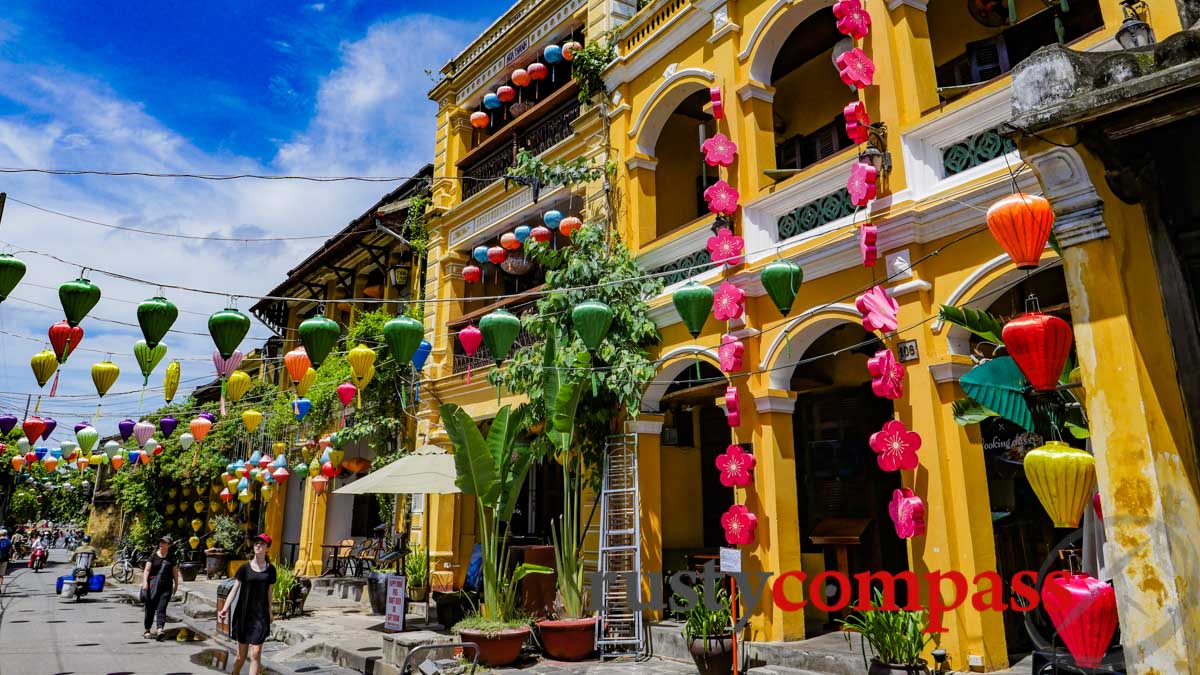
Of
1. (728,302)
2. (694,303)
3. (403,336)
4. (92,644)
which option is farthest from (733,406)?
(92,644)

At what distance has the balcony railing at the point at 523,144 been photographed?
12.4 metres

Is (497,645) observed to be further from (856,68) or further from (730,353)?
(856,68)

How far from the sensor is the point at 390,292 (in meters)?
17.8

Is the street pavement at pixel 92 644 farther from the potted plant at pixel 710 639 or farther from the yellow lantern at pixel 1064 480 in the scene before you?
the yellow lantern at pixel 1064 480

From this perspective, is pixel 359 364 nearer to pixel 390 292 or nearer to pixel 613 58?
pixel 613 58

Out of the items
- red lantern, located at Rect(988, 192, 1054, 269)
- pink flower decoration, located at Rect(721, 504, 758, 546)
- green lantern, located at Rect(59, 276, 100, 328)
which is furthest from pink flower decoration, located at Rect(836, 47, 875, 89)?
green lantern, located at Rect(59, 276, 100, 328)

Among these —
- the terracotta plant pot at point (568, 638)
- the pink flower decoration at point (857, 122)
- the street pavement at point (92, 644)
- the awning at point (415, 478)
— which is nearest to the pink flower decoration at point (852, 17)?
the pink flower decoration at point (857, 122)

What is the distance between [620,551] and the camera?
930 cm

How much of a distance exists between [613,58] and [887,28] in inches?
184

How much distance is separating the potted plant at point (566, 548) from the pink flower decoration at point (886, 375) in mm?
3620

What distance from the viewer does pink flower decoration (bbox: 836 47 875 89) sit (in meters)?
7.36

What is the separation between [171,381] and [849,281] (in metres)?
8.70

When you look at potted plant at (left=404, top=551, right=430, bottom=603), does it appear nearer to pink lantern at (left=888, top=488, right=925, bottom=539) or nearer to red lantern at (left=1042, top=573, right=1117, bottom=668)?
pink lantern at (left=888, top=488, right=925, bottom=539)

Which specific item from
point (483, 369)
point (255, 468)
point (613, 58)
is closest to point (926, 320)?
point (613, 58)
